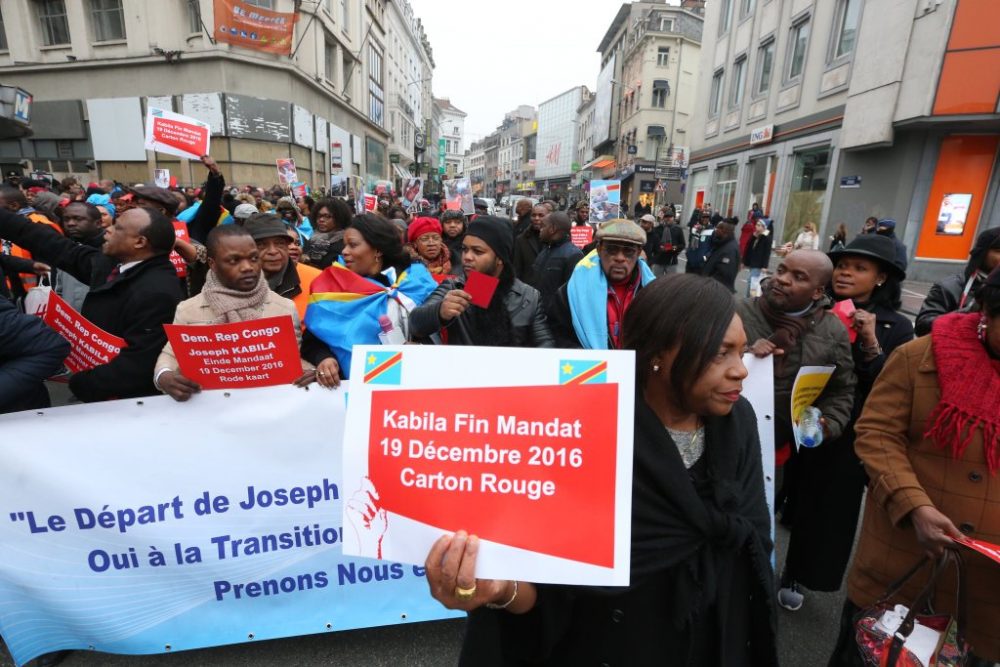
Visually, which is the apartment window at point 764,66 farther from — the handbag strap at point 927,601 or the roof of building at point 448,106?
the roof of building at point 448,106

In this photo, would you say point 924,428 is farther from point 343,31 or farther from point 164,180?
point 343,31

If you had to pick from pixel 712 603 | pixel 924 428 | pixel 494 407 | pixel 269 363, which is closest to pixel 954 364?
pixel 924 428

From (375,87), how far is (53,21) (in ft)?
62.0

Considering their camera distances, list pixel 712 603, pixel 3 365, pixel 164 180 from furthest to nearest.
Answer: pixel 164 180, pixel 3 365, pixel 712 603

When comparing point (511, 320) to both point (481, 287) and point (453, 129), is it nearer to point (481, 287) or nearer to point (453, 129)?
point (481, 287)

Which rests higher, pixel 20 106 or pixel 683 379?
pixel 20 106

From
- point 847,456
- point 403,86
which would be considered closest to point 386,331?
point 847,456

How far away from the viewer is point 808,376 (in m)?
2.33

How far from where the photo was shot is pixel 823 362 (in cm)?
237

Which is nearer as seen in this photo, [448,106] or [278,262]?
[278,262]

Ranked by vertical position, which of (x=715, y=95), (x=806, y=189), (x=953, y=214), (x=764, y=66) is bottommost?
(x=953, y=214)

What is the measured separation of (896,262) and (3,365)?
13.2 feet

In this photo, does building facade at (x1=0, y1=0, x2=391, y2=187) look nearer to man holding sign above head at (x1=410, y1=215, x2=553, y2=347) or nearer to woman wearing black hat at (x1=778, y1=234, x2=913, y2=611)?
man holding sign above head at (x1=410, y1=215, x2=553, y2=347)

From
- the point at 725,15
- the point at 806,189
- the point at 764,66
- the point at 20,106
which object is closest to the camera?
the point at 20,106
